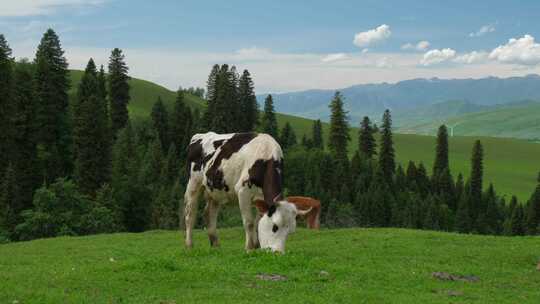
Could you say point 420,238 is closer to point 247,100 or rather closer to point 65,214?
point 65,214

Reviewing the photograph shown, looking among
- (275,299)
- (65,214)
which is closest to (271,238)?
(275,299)

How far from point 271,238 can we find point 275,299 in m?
3.89

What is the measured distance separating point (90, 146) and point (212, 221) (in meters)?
66.1

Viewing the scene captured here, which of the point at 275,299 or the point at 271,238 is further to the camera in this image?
the point at 271,238

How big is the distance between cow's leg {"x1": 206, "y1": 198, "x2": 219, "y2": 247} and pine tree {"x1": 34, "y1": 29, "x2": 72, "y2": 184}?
Answer: 70.2 metres

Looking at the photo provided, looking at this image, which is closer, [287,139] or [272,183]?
[272,183]

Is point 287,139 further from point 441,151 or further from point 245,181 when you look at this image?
point 245,181

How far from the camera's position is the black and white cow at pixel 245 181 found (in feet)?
52.7

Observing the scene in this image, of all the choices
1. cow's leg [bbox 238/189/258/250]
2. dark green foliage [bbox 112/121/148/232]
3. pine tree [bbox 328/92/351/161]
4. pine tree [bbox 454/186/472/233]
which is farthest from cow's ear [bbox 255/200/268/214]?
pine tree [bbox 454/186/472/233]

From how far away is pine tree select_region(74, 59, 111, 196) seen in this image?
81.0m

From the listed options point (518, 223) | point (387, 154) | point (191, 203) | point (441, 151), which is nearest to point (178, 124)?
point (387, 154)

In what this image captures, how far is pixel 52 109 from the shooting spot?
3551 inches

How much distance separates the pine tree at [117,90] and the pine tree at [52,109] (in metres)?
19.0

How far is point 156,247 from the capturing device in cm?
2939
